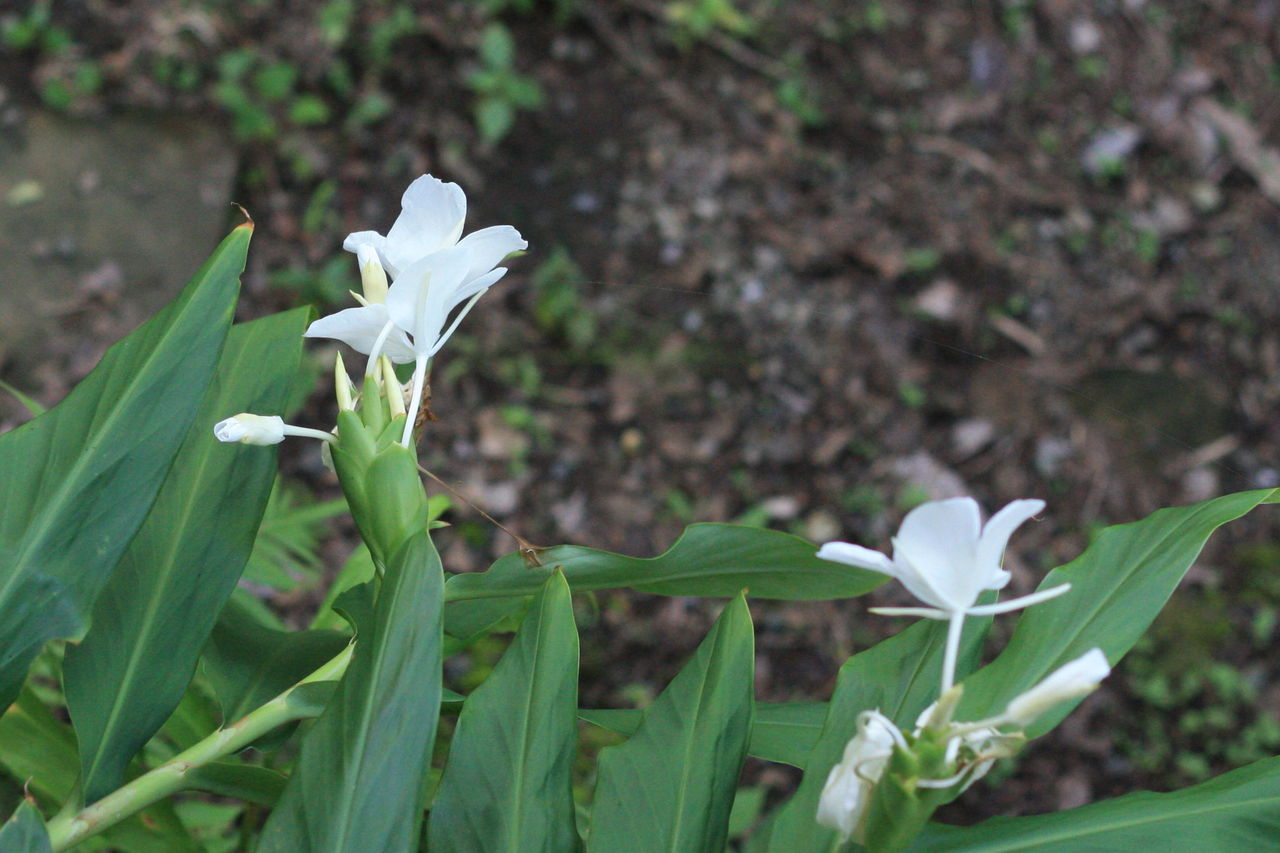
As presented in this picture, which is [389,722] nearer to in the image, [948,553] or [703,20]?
[948,553]

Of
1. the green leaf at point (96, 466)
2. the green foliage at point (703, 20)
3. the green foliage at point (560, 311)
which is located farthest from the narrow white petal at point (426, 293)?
the green foliage at point (703, 20)

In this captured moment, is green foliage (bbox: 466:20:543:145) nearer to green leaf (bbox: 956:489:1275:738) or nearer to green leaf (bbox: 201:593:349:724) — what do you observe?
green leaf (bbox: 201:593:349:724)

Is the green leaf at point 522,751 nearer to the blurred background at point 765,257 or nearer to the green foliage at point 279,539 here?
the green foliage at point 279,539

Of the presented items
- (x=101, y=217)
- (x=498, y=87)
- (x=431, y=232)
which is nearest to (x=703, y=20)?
(x=498, y=87)

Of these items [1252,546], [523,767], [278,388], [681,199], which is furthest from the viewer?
[681,199]

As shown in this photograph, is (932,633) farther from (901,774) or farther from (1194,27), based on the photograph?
(1194,27)

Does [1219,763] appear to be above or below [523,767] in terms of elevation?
below

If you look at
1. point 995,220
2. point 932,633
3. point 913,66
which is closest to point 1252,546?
point 995,220

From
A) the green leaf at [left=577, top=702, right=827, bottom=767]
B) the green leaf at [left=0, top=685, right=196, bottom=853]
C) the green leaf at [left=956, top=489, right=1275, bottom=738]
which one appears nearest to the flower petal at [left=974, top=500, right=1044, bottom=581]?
the green leaf at [left=956, top=489, right=1275, bottom=738]
